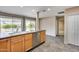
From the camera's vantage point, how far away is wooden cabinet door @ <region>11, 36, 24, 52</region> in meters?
3.42

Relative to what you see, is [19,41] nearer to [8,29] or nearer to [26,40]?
[26,40]

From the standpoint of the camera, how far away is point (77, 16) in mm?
5809

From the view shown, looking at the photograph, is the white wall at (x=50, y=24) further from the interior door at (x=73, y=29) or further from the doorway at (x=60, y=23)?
the interior door at (x=73, y=29)

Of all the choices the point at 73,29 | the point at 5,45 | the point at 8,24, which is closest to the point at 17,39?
the point at 5,45

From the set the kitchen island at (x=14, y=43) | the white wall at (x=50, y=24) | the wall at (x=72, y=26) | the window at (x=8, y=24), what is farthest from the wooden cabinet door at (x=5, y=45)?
the white wall at (x=50, y=24)

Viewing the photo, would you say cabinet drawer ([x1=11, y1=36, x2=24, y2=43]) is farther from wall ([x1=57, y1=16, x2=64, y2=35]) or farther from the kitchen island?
wall ([x1=57, y1=16, x2=64, y2=35])

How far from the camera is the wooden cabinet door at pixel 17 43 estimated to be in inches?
135

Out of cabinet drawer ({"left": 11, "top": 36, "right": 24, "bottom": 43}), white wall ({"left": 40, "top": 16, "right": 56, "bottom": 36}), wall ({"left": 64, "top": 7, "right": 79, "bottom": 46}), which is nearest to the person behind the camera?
cabinet drawer ({"left": 11, "top": 36, "right": 24, "bottom": 43})

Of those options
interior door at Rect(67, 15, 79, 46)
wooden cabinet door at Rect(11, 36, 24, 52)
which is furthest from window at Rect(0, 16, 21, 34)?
Answer: interior door at Rect(67, 15, 79, 46)

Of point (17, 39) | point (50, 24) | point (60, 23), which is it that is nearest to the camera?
point (17, 39)

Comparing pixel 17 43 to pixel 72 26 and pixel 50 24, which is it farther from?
pixel 50 24

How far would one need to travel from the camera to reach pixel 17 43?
3666 millimetres

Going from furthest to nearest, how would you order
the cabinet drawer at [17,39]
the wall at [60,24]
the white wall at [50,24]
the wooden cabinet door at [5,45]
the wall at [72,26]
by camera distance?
1. the wall at [60,24]
2. the white wall at [50,24]
3. the wall at [72,26]
4. the cabinet drawer at [17,39]
5. the wooden cabinet door at [5,45]
